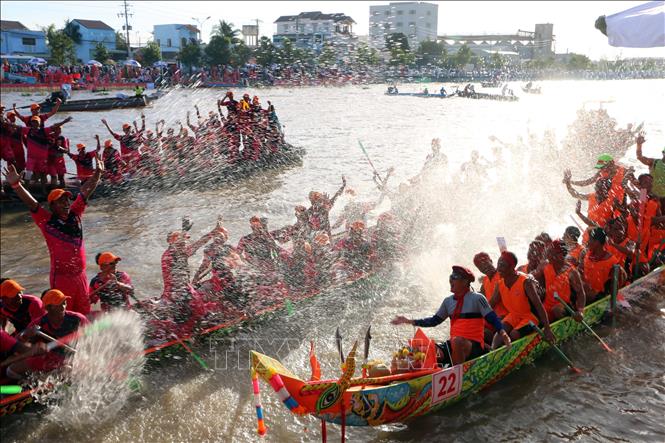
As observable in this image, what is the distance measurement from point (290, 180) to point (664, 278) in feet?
40.7

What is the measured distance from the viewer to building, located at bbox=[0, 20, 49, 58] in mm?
66562

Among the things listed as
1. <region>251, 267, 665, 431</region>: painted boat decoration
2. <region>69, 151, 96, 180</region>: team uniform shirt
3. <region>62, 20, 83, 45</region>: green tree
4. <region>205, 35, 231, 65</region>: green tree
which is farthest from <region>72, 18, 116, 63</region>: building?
<region>251, 267, 665, 431</region>: painted boat decoration

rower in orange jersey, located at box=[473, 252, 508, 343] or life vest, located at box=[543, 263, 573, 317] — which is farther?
life vest, located at box=[543, 263, 573, 317]

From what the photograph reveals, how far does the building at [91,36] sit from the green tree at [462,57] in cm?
4433

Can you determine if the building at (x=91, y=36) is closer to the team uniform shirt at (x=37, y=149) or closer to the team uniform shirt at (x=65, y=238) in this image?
the team uniform shirt at (x=37, y=149)

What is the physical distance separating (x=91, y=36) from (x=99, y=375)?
80.8m

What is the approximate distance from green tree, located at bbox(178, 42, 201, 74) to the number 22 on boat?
180 ft

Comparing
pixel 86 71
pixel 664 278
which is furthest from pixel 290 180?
pixel 86 71

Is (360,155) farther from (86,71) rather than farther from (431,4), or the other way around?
(431,4)

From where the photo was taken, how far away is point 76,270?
6.43 m

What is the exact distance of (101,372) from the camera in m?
6.21

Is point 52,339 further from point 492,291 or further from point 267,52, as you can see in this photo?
point 267,52

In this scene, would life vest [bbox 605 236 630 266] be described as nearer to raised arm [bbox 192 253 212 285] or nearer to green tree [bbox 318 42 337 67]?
raised arm [bbox 192 253 212 285]

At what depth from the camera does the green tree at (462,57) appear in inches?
2859
